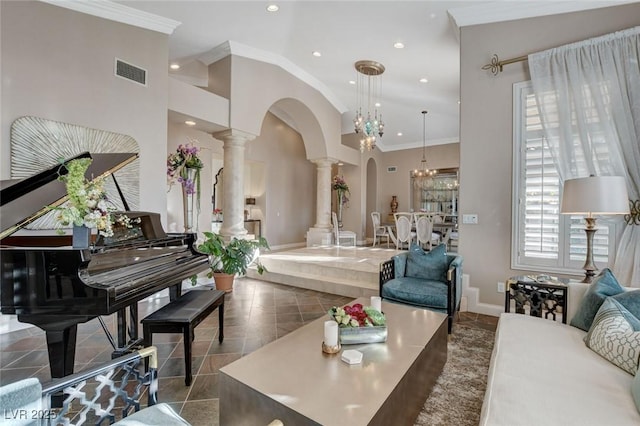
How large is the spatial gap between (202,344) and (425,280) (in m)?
2.40

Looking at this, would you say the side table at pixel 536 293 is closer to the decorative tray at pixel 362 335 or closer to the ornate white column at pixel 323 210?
the decorative tray at pixel 362 335

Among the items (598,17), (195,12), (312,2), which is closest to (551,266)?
(598,17)

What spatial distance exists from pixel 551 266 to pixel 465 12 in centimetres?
311

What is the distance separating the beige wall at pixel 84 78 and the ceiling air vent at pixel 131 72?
0.06 meters

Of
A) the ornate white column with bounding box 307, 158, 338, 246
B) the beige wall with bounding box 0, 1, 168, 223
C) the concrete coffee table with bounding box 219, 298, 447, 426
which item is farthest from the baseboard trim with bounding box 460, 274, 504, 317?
the ornate white column with bounding box 307, 158, 338, 246

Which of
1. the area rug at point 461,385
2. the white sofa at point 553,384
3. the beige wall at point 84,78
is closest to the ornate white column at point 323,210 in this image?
the beige wall at point 84,78

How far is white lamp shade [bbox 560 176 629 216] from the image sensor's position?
7.84ft

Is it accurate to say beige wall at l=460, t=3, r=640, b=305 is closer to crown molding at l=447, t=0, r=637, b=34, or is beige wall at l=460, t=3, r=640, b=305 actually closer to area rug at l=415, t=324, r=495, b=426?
crown molding at l=447, t=0, r=637, b=34

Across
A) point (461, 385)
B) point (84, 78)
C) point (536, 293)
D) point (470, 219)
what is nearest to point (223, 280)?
point (84, 78)

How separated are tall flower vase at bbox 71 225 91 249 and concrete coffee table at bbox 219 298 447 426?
1209 mm

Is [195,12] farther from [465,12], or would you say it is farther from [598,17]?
[598,17]

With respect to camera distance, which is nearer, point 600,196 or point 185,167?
point 600,196

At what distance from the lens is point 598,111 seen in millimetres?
2963

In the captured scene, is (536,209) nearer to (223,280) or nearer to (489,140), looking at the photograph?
(489,140)
